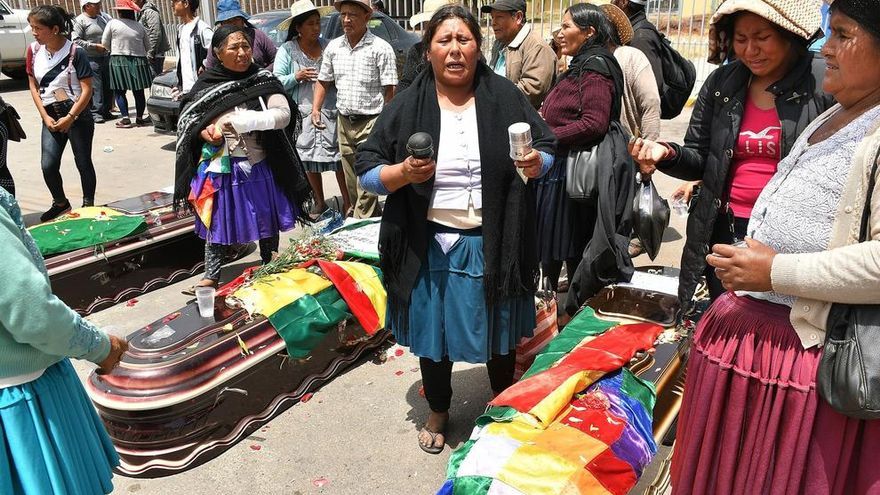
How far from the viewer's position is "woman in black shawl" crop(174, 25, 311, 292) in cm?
438

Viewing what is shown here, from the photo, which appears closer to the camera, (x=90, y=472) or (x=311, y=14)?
(x=90, y=472)

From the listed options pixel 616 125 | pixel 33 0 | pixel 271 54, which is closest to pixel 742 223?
pixel 616 125

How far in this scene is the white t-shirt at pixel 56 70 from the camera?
20.2ft

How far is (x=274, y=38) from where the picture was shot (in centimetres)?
927

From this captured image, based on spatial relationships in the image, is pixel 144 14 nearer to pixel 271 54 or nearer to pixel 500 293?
pixel 271 54

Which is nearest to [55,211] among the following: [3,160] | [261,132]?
[3,160]

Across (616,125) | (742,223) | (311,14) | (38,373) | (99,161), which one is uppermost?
(311,14)

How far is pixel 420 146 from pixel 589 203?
1760 mm

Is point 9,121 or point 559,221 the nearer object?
→ point 559,221

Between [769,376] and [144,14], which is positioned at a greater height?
[144,14]

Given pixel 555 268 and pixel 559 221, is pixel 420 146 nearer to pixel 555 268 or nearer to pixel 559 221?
pixel 559 221

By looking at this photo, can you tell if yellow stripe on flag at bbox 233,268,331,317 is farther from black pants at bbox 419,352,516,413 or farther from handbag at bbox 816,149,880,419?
handbag at bbox 816,149,880,419

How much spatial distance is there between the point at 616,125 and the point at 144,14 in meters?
10.2

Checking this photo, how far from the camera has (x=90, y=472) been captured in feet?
7.07
